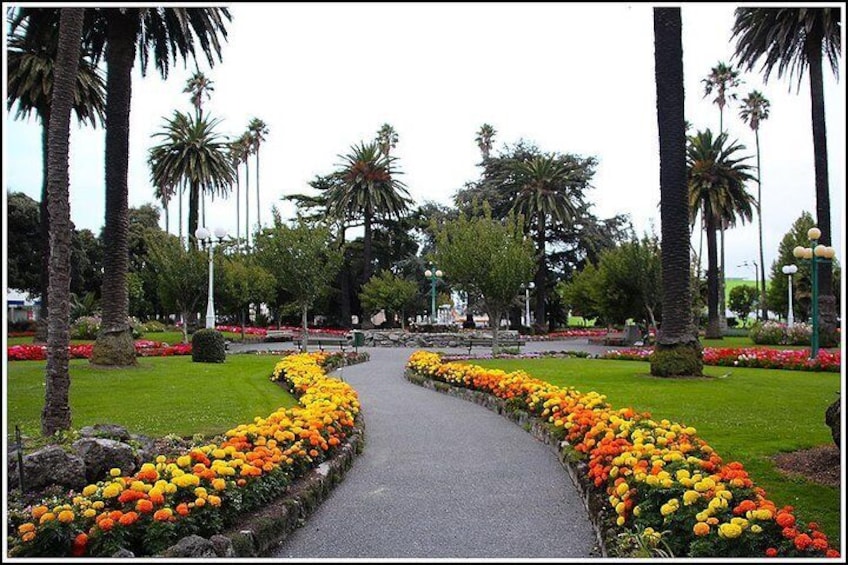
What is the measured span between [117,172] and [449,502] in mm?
14632

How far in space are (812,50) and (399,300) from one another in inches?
1102

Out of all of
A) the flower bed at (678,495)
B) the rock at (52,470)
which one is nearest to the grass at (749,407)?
the flower bed at (678,495)

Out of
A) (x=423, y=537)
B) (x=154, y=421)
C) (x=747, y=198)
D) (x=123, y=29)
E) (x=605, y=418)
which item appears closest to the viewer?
(x=423, y=537)

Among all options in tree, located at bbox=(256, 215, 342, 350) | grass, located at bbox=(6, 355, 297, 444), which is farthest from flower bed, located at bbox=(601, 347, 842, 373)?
grass, located at bbox=(6, 355, 297, 444)

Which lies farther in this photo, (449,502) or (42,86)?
(42,86)

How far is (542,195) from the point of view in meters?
47.6

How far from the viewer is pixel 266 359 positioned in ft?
75.0

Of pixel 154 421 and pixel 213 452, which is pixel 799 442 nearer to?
pixel 213 452

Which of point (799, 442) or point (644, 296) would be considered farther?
point (644, 296)

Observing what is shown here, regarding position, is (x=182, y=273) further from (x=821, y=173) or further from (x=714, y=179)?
(x=714, y=179)

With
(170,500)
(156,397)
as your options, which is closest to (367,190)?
(156,397)

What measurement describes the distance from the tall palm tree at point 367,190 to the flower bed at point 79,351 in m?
23.8

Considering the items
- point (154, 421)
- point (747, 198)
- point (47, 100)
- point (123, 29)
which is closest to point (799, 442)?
point (154, 421)

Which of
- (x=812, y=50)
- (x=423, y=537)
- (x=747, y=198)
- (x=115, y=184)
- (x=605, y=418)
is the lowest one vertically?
(x=423, y=537)
